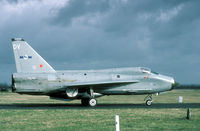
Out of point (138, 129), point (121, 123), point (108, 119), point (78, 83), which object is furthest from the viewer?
point (78, 83)

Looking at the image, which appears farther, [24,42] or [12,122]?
[24,42]

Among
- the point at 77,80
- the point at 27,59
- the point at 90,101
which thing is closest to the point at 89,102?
the point at 90,101

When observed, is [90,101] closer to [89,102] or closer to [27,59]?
[89,102]

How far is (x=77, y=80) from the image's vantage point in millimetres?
27906

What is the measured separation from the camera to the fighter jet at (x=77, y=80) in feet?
88.4

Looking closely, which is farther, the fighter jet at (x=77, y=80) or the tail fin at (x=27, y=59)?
the tail fin at (x=27, y=59)

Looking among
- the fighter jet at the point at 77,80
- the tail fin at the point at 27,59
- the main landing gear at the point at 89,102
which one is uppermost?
the tail fin at the point at 27,59

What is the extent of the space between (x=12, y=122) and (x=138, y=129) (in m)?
6.70

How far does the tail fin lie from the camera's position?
90.3 ft

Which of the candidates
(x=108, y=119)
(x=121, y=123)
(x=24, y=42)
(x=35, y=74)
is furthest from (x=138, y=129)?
(x=24, y=42)

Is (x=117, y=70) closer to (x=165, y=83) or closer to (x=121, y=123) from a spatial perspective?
(x=165, y=83)

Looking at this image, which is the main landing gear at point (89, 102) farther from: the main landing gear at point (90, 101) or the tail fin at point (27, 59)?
the tail fin at point (27, 59)

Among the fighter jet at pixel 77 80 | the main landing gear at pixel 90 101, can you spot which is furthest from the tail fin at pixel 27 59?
the main landing gear at pixel 90 101

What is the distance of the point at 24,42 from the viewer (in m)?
28.0
